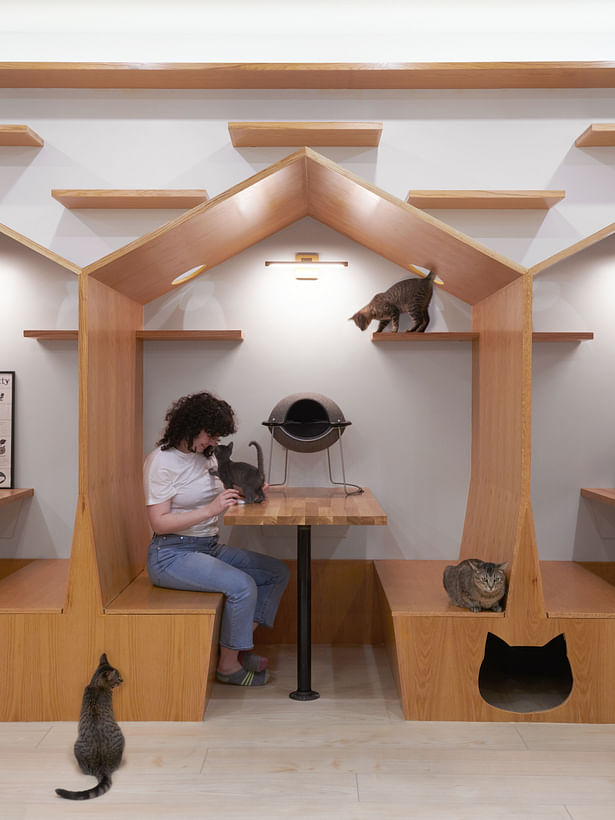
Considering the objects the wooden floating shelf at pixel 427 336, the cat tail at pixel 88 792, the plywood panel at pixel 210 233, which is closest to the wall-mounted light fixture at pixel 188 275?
the plywood panel at pixel 210 233

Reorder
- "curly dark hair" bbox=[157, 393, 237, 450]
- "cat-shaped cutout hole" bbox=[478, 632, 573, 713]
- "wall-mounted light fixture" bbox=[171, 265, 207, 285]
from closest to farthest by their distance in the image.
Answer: "cat-shaped cutout hole" bbox=[478, 632, 573, 713], "curly dark hair" bbox=[157, 393, 237, 450], "wall-mounted light fixture" bbox=[171, 265, 207, 285]

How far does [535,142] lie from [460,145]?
31 centimetres

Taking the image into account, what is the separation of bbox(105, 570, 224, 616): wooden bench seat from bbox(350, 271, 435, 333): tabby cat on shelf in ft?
5.52

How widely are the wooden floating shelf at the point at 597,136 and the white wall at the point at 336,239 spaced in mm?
35

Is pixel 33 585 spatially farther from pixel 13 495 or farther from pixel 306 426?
pixel 306 426

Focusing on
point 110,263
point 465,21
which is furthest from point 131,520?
point 465,21

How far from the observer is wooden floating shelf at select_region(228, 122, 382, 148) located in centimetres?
315

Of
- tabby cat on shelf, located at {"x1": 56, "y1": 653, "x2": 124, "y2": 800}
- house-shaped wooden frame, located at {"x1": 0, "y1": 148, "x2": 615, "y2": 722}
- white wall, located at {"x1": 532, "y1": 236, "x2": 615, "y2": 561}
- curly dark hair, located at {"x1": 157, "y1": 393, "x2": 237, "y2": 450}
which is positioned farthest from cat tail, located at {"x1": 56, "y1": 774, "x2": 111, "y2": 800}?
white wall, located at {"x1": 532, "y1": 236, "x2": 615, "y2": 561}

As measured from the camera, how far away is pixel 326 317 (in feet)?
14.3

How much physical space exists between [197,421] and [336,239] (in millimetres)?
1396

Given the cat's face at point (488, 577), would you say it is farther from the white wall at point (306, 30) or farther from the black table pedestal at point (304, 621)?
the white wall at point (306, 30)

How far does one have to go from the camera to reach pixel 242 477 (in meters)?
3.65

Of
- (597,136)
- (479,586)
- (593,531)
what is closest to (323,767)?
(479,586)

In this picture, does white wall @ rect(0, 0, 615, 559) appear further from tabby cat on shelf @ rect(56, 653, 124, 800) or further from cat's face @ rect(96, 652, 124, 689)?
tabby cat on shelf @ rect(56, 653, 124, 800)
